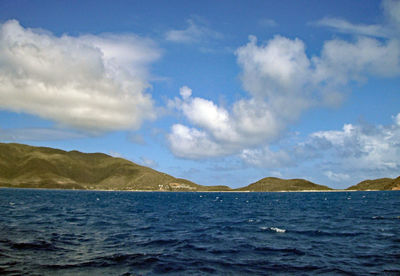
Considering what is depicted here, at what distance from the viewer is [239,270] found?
71.6 feet

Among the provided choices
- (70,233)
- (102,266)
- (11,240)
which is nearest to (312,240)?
(102,266)

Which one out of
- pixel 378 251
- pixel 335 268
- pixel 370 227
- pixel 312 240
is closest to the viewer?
pixel 335 268

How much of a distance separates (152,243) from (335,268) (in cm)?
1755

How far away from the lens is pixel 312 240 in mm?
33406

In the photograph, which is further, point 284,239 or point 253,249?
point 284,239

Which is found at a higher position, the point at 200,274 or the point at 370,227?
the point at 370,227

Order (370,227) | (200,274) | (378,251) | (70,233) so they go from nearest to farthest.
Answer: (200,274)
(378,251)
(70,233)
(370,227)

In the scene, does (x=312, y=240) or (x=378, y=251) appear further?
(x=312, y=240)

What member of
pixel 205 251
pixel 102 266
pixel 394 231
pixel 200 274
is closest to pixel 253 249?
pixel 205 251

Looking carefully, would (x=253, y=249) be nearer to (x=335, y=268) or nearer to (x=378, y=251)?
(x=335, y=268)

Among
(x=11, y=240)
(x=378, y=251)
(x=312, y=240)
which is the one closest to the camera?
(x=378, y=251)

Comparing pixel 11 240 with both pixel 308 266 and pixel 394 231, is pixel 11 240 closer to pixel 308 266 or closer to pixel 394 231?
pixel 308 266

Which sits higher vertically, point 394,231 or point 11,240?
point 394,231

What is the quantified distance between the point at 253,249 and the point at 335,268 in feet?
26.6
